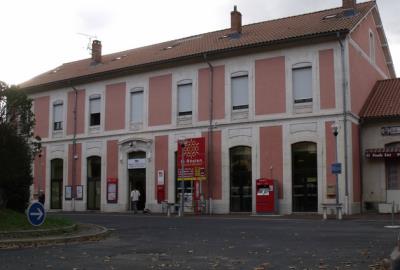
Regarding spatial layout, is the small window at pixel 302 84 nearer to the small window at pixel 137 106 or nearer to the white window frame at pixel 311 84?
the white window frame at pixel 311 84

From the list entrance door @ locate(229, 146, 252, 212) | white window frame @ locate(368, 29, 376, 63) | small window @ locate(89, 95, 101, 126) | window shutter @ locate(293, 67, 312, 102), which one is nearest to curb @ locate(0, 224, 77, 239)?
entrance door @ locate(229, 146, 252, 212)

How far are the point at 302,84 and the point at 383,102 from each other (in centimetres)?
488

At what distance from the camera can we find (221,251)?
41.8 feet

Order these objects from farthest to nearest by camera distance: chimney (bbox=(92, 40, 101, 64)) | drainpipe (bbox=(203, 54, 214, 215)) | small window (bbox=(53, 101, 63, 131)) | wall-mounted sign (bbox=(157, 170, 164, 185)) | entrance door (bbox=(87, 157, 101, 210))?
chimney (bbox=(92, 40, 101, 64)) < small window (bbox=(53, 101, 63, 131)) < entrance door (bbox=(87, 157, 101, 210)) < wall-mounted sign (bbox=(157, 170, 164, 185)) < drainpipe (bbox=(203, 54, 214, 215))

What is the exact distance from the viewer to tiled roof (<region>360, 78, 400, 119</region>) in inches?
1170

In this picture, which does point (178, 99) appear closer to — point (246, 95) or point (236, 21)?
point (246, 95)

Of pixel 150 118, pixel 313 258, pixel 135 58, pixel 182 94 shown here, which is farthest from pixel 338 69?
pixel 313 258

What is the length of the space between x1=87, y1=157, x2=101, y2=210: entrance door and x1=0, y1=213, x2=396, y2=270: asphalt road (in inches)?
770

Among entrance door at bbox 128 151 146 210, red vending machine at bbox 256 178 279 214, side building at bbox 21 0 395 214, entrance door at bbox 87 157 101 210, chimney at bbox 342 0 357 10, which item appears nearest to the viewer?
red vending machine at bbox 256 178 279 214

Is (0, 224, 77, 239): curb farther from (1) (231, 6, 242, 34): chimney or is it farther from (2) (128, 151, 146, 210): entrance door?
(1) (231, 6, 242, 34): chimney

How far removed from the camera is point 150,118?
3497cm

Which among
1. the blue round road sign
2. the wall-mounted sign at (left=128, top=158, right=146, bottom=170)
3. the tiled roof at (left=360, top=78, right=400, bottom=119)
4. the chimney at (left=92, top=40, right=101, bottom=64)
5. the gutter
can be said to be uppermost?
the chimney at (left=92, top=40, right=101, bottom=64)

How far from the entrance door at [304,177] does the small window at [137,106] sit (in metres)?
10.7

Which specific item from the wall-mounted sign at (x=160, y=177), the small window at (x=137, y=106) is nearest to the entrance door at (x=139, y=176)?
the wall-mounted sign at (x=160, y=177)
